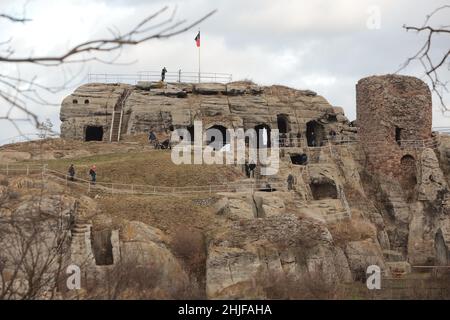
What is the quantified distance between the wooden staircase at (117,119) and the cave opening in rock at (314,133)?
14.0m

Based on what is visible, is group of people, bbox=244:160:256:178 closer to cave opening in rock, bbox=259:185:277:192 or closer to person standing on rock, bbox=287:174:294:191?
person standing on rock, bbox=287:174:294:191

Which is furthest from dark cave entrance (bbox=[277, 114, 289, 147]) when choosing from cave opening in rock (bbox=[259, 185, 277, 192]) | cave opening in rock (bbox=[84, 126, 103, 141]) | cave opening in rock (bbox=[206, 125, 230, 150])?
cave opening in rock (bbox=[259, 185, 277, 192])

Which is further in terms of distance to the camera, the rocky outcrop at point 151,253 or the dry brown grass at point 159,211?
the dry brown grass at point 159,211

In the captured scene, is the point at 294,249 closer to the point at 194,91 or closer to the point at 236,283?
the point at 236,283

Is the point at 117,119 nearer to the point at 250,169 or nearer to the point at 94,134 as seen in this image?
the point at 94,134

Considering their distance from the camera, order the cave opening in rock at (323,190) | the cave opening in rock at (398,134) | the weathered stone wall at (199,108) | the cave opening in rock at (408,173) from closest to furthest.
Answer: the cave opening in rock at (323,190) → the cave opening in rock at (408,173) → the cave opening in rock at (398,134) → the weathered stone wall at (199,108)

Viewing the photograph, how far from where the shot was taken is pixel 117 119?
5316 cm

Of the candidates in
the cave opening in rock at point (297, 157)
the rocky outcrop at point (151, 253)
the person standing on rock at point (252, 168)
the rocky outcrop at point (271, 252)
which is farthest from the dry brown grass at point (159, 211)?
the cave opening in rock at point (297, 157)

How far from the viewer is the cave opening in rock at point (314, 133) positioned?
183 ft

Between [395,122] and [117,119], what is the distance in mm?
19767

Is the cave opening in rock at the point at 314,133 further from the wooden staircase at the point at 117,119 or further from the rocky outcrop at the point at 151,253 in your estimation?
the rocky outcrop at the point at 151,253

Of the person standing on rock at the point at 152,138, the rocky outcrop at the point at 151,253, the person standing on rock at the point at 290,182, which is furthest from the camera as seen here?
the person standing on rock at the point at 152,138

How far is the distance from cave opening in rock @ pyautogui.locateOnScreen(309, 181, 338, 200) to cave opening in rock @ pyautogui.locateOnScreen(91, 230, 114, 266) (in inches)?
615

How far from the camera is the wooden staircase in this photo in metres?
51.8
